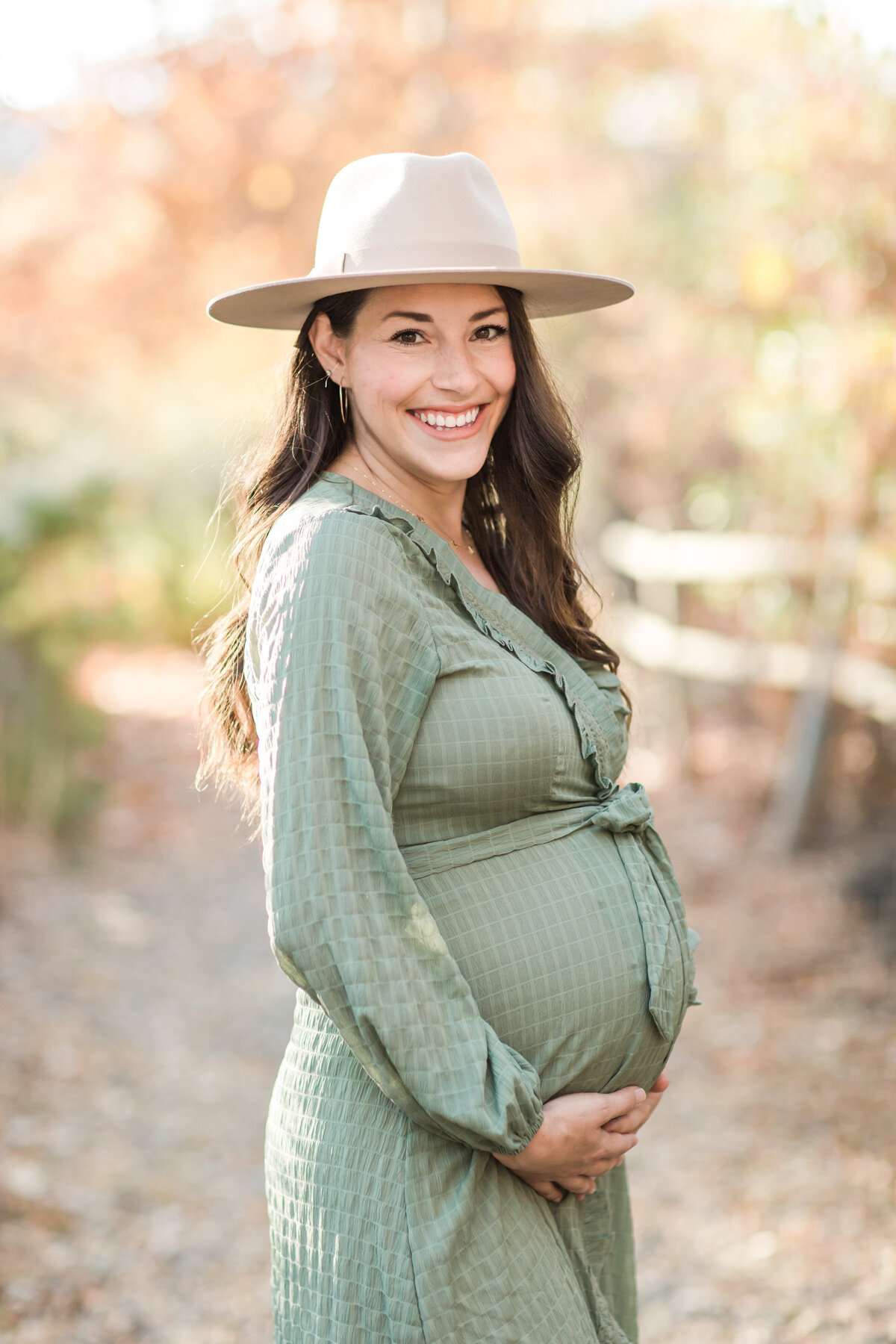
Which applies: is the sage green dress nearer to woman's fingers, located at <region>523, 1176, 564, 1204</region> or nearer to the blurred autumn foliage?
woman's fingers, located at <region>523, 1176, 564, 1204</region>

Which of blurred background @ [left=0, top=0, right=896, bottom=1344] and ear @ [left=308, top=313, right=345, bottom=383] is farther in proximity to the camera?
blurred background @ [left=0, top=0, right=896, bottom=1344]

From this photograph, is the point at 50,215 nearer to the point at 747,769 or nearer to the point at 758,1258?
the point at 747,769

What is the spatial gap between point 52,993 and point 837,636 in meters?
3.78

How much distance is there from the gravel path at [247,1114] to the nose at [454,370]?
2.39 m

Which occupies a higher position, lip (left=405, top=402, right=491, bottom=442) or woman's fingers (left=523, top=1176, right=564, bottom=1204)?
lip (left=405, top=402, right=491, bottom=442)

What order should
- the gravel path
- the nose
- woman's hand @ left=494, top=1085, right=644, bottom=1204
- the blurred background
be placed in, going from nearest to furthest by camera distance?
woman's hand @ left=494, top=1085, right=644, bottom=1204
the nose
the gravel path
the blurred background

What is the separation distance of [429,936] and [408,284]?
0.87 meters

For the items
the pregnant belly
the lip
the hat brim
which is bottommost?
the pregnant belly

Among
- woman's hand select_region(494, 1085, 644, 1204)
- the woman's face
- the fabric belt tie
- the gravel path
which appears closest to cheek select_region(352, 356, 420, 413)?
the woman's face

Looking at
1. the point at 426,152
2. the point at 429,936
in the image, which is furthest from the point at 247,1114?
the point at 426,152

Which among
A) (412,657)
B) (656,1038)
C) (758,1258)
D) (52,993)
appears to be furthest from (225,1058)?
(412,657)

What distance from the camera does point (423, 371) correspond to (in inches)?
65.8

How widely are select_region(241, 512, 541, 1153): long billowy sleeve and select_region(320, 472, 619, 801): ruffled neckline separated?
20cm

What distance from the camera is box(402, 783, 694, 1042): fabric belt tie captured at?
4.99 feet
